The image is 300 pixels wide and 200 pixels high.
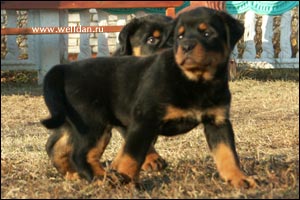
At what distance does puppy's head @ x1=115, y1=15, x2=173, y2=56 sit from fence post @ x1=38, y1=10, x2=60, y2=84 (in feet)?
13.8

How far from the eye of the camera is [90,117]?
11.0 ft

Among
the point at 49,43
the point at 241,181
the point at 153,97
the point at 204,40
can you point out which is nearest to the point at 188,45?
the point at 204,40

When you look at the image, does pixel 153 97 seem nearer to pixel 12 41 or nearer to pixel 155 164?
pixel 155 164

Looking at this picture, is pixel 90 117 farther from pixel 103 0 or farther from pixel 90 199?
pixel 103 0

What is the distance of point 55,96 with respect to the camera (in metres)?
3.38

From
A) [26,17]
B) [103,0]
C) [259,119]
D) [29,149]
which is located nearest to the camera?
[29,149]

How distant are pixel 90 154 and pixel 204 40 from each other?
0.81m

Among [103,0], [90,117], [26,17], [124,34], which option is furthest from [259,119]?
[26,17]

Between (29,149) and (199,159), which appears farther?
(29,149)

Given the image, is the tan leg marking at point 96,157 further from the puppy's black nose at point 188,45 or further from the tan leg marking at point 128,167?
the puppy's black nose at point 188,45

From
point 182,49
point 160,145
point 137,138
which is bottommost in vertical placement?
point 160,145

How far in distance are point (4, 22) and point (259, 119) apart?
4474 millimetres

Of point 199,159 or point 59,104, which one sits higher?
point 59,104

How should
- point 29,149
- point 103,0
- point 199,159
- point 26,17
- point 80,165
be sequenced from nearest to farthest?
point 80,165
point 199,159
point 29,149
point 103,0
point 26,17
